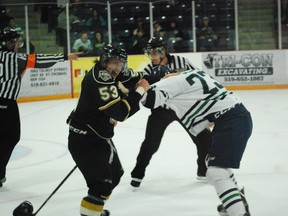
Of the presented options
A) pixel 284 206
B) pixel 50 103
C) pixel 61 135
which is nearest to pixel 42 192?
pixel 284 206

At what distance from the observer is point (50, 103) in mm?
9938

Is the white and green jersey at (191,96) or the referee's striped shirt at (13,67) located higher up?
the referee's striped shirt at (13,67)

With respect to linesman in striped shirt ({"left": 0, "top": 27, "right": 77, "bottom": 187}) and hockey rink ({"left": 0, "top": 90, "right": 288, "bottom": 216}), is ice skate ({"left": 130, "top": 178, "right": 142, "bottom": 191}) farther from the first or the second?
linesman in striped shirt ({"left": 0, "top": 27, "right": 77, "bottom": 187})

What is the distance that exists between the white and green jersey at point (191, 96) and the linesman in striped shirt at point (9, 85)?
1.50 meters

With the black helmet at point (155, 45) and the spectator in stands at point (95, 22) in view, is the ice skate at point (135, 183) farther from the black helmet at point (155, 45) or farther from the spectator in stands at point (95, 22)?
the spectator in stands at point (95, 22)

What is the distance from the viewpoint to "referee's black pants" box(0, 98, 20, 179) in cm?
455

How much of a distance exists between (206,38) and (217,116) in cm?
855

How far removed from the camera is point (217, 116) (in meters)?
3.23

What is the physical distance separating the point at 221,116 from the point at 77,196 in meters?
1.41

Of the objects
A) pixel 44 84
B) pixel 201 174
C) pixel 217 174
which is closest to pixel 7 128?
pixel 201 174

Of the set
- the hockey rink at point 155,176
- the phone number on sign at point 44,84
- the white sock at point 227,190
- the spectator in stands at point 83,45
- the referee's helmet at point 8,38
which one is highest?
the spectator in stands at point 83,45

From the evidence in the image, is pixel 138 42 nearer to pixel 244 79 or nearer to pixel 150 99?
pixel 244 79

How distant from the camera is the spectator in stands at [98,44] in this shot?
11.2 meters

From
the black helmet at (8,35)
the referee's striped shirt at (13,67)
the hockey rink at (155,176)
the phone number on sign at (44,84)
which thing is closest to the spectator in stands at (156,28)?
the phone number on sign at (44,84)
